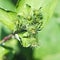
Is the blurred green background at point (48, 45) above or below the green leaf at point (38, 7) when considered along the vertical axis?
below

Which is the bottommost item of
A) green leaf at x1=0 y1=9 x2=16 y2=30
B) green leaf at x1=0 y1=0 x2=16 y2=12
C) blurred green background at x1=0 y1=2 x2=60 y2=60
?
blurred green background at x1=0 y1=2 x2=60 y2=60

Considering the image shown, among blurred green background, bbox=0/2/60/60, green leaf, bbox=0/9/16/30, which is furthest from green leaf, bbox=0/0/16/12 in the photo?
blurred green background, bbox=0/2/60/60

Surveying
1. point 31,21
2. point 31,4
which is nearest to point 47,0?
point 31,4

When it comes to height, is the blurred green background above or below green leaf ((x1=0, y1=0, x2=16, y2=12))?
below

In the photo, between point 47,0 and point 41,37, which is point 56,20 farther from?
point 47,0

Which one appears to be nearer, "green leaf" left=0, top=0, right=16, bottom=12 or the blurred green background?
"green leaf" left=0, top=0, right=16, bottom=12

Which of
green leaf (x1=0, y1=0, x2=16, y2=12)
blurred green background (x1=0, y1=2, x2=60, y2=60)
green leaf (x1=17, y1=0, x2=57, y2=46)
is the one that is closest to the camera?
green leaf (x1=17, y1=0, x2=57, y2=46)

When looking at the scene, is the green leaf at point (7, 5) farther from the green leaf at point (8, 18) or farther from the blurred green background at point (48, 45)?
the blurred green background at point (48, 45)

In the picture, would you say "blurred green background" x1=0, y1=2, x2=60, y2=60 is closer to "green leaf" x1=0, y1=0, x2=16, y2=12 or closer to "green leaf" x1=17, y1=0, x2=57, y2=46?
"green leaf" x1=0, y1=0, x2=16, y2=12

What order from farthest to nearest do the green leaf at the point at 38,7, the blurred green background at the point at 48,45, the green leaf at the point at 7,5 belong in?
1. the blurred green background at the point at 48,45
2. the green leaf at the point at 7,5
3. the green leaf at the point at 38,7

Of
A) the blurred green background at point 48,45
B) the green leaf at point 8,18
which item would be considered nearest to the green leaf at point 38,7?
the green leaf at point 8,18

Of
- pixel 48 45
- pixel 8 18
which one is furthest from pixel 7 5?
pixel 48 45
